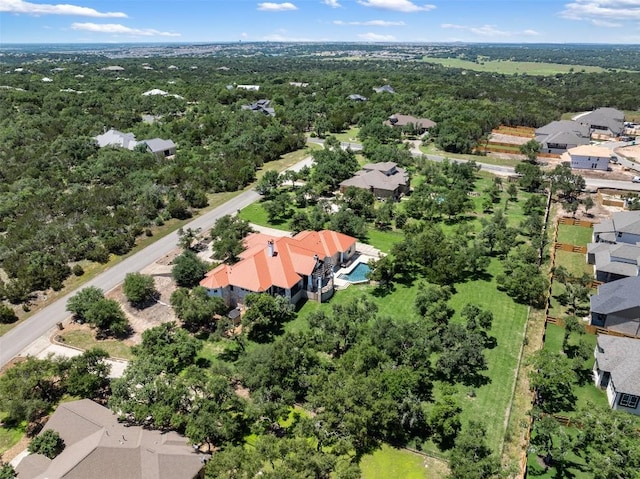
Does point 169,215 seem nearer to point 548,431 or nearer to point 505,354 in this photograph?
point 505,354

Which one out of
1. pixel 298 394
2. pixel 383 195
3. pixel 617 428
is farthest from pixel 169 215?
pixel 617 428

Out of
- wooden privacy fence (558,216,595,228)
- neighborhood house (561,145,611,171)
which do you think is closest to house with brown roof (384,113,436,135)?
neighborhood house (561,145,611,171)

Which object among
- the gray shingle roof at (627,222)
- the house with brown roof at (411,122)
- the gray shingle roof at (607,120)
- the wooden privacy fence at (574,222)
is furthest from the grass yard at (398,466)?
the gray shingle roof at (607,120)

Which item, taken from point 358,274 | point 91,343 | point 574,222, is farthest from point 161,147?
point 574,222

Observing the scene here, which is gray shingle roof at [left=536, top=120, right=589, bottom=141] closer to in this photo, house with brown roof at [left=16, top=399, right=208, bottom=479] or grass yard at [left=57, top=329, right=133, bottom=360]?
grass yard at [left=57, top=329, right=133, bottom=360]

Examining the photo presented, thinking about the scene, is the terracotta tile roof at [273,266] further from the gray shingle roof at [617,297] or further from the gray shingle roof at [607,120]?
the gray shingle roof at [607,120]

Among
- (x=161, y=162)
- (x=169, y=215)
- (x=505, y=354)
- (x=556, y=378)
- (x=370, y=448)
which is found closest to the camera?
(x=370, y=448)

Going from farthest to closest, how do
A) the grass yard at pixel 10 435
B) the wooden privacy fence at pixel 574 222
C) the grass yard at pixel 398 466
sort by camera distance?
1. the wooden privacy fence at pixel 574 222
2. the grass yard at pixel 10 435
3. the grass yard at pixel 398 466
